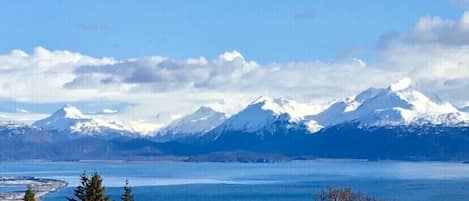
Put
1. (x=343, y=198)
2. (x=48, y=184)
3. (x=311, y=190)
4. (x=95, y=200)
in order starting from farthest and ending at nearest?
(x=48, y=184) < (x=311, y=190) < (x=343, y=198) < (x=95, y=200)

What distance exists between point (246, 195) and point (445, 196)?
99.3ft

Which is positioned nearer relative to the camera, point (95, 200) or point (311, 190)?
point (95, 200)

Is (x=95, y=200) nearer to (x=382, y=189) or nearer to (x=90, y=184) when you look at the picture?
(x=90, y=184)

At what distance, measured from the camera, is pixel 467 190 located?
16012cm

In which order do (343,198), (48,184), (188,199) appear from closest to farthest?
1. (343,198)
2. (188,199)
3. (48,184)

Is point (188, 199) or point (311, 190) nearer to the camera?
point (188, 199)

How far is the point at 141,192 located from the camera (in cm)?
16238

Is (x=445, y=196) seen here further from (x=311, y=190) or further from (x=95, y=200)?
(x=95, y=200)

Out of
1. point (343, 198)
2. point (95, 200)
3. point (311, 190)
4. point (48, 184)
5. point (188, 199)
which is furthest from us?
point (48, 184)

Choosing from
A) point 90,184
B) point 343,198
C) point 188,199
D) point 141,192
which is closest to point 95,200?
point 90,184

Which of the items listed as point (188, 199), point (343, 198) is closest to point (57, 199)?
point (188, 199)

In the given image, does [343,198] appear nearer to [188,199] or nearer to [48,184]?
[188,199]

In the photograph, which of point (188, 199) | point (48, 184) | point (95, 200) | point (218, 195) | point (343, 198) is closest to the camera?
point (95, 200)

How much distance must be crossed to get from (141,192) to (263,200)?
2739 cm
